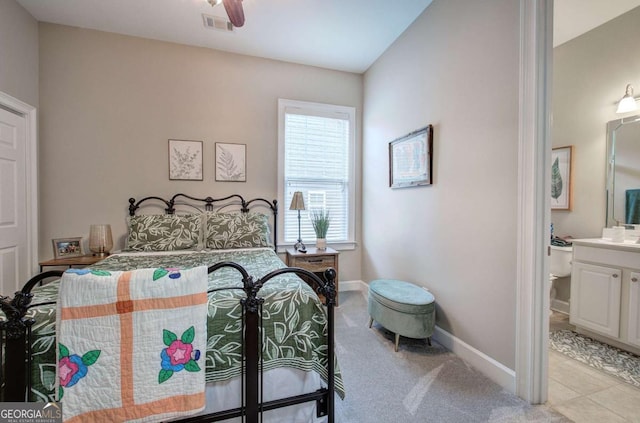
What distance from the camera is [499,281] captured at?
1809 millimetres

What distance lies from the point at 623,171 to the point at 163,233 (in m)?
4.38

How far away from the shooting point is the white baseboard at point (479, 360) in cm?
171

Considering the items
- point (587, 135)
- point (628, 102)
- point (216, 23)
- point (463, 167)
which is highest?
point (216, 23)

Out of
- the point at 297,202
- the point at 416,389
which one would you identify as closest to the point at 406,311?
the point at 416,389

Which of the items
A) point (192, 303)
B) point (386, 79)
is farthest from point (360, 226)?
point (192, 303)

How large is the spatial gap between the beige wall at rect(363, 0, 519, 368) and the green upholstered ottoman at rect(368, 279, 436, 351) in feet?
0.67

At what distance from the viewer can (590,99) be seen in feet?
8.82

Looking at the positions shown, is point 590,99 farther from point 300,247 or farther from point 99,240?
point 99,240

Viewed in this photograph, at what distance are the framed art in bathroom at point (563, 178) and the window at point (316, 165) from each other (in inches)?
90.0

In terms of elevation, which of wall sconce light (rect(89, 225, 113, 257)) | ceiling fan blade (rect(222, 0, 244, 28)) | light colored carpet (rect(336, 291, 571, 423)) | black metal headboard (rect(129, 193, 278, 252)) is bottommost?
light colored carpet (rect(336, 291, 571, 423))

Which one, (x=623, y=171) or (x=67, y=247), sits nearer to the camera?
(x=623, y=171)

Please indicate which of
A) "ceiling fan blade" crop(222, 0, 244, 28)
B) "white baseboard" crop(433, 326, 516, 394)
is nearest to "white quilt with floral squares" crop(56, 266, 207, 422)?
"ceiling fan blade" crop(222, 0, 244, 28)

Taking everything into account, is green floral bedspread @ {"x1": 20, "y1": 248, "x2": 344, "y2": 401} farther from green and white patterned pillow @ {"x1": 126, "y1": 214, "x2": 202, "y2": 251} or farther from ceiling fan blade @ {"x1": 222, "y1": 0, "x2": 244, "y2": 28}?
ceiling fan blade @ {"x1": 222, "y1": 0, "x2": 244, "y2": 28}

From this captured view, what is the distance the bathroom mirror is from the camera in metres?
2.37
